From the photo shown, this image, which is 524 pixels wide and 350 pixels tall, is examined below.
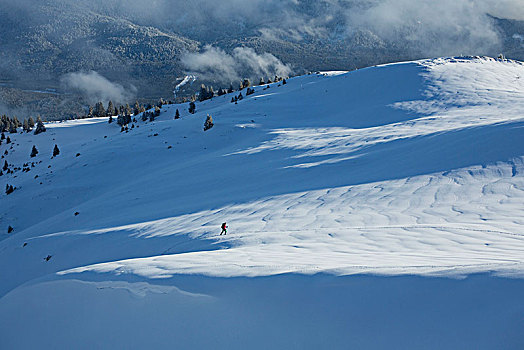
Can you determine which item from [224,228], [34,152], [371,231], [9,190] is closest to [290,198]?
[224,228]

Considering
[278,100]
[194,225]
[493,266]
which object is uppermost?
[278,100]

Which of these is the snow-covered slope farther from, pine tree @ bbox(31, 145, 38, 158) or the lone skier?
pine tree @ bbox(31, 145, 38, 158)

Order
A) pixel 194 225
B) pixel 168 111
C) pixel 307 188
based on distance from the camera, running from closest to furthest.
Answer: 1. pixel 194 225
2. pixel 307 188
3. pixel 168 111

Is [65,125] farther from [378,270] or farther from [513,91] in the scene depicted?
[378,270]

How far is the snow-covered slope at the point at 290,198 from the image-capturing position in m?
6.11

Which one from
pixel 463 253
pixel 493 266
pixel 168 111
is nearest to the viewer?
pixel 493 266

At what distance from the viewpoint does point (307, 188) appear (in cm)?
1460

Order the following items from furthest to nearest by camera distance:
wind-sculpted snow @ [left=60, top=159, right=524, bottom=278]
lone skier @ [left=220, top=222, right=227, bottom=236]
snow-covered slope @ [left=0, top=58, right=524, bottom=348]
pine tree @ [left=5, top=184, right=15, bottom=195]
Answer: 1. pine tree @ [left=5, top=184, right=15, bottom=195]
2. lone skier @ [left=220, top=222, right=227, bottom=236]
3. snow-covered slope @ [left=0, top=58, right=524, bottom=348]
4. wind-sculpted snow @ [left=60, top=159, right=524, bottom=278]

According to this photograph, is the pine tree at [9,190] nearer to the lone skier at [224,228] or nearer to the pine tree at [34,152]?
the pine tree at [34,152]

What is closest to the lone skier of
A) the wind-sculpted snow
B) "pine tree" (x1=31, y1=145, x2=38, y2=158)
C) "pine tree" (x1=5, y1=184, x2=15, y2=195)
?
the wind-sculpted snow

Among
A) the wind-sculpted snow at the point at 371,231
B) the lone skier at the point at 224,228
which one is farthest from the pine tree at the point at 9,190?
the lone skier at the point at 224,228

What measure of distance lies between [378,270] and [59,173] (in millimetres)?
29635

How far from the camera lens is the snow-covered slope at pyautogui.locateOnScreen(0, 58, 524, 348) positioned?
6.11 meters

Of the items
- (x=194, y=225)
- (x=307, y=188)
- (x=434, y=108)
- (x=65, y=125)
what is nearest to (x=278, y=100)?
(x=434, y=108)
